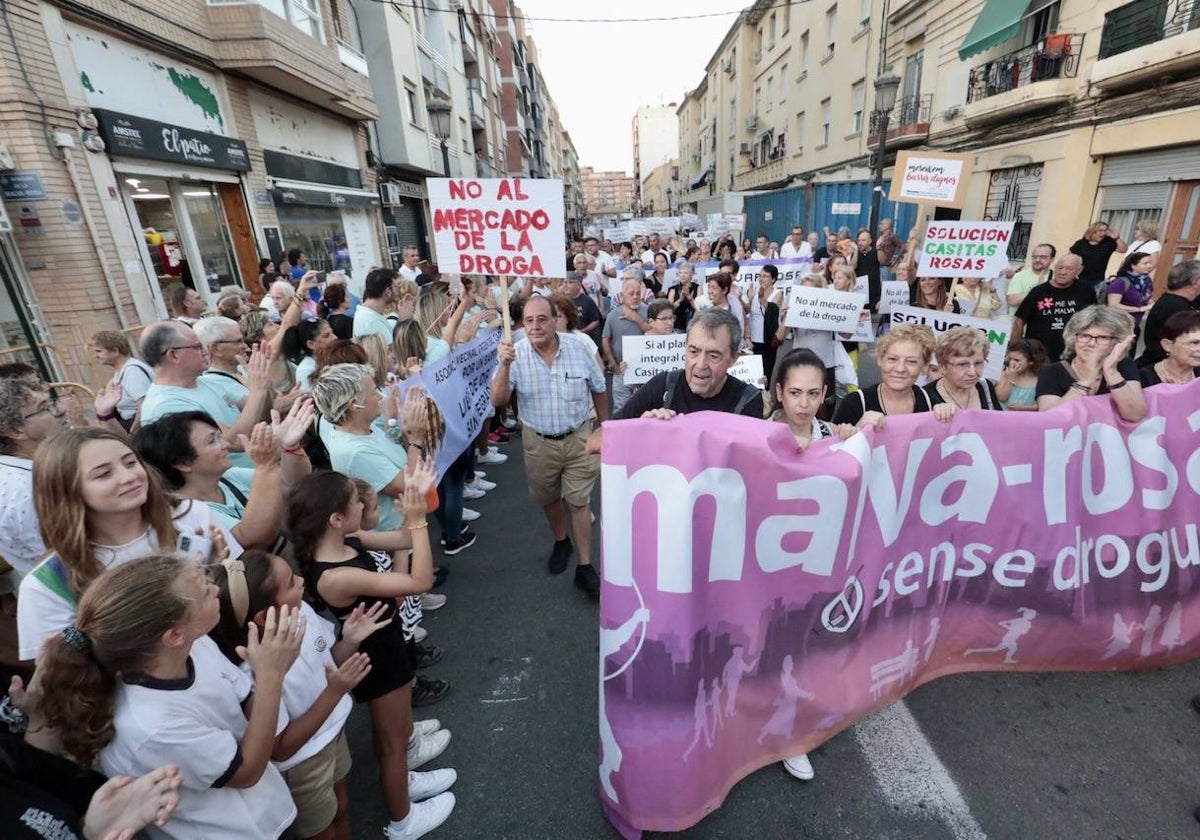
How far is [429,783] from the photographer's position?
96.9 inches

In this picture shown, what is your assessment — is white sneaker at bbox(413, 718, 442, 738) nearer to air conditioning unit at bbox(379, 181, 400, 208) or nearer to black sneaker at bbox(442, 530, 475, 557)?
black sneaker at bbox(442, 530, 475, 557)

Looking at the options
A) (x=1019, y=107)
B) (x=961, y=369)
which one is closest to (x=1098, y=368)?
(x=961, y=369)

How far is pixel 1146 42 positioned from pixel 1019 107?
2.59m

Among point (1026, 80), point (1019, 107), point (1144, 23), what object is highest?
point (1144, 23)

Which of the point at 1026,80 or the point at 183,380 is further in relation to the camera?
the point at 1026,80

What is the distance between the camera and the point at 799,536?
7.00 ft

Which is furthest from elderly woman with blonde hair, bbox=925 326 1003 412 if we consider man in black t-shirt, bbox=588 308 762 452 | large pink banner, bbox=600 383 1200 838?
man in black t-shirt, bbox=588 308 762 452

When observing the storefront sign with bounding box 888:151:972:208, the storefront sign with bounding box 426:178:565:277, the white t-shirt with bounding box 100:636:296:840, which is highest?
the storefront sign with bounding box 888:151:972:208

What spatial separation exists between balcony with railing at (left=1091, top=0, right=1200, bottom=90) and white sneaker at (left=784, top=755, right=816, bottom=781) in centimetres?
1236

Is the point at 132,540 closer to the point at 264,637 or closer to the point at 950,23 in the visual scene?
the point at 264,637

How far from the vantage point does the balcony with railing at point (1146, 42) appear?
28.9 ft

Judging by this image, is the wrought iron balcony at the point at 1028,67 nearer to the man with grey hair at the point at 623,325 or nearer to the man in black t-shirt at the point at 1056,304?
the man in black t-shirt at the point at 1056,304

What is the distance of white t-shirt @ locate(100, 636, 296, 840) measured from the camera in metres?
1.35

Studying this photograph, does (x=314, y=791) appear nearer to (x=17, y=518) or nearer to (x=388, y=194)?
(x=17, y=518)
